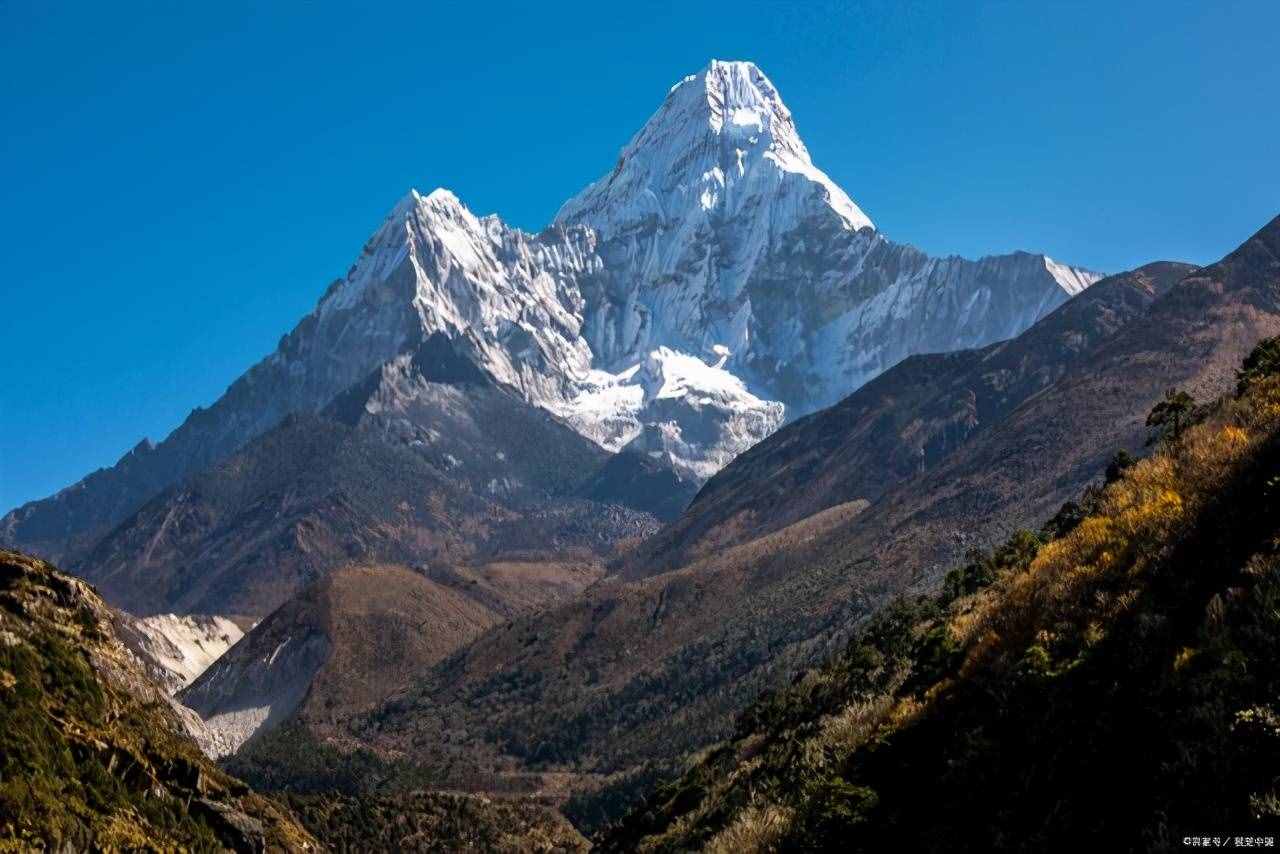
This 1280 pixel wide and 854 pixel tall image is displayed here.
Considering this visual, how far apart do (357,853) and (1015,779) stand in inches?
3596

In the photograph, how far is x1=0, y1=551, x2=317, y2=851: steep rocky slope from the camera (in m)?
36.4

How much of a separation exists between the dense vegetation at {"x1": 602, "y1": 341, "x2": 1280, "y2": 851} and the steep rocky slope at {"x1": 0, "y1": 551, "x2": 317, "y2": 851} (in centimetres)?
2098

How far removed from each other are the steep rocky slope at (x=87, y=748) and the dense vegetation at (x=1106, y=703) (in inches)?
826

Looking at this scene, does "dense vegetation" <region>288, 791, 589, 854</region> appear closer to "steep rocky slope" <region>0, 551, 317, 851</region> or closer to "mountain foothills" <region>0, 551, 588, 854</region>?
"mountain foothills" <region>0, 551, 588, 854</region>

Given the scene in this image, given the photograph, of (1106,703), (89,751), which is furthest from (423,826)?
(1106,703)

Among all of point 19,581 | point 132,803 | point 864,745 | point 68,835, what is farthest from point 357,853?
point 864,745

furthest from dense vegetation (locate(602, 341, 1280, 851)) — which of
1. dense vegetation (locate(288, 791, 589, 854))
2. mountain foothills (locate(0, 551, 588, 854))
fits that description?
dense vegetation (locate(288, 791, 589, 854))

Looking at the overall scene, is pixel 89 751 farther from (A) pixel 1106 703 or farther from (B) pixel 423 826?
(B) pixel 423 826

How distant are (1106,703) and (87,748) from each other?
3736cm

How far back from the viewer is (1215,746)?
16.8 m

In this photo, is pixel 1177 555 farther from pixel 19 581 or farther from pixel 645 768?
pixel 645 768

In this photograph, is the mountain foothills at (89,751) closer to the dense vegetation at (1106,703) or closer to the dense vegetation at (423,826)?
the dense vegetation at (1106,703)

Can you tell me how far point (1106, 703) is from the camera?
1967 cm

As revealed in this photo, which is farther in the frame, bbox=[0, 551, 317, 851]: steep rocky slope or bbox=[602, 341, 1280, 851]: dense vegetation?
bbox=[0, 551, 317, 851]: steep rocky slope
